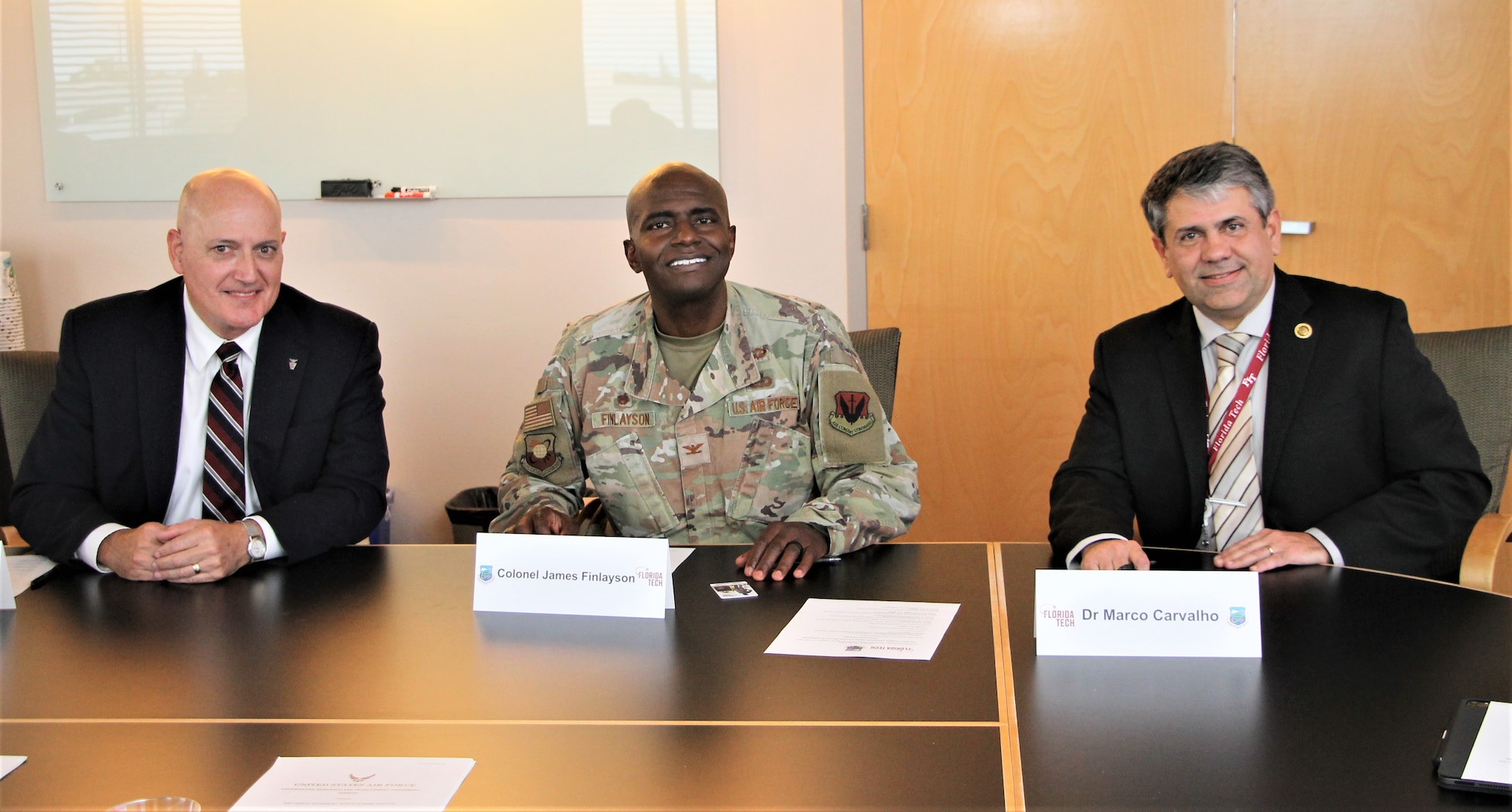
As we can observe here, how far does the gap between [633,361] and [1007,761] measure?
4.85ft

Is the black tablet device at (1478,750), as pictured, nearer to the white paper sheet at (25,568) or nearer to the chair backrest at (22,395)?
the white paper sheet at (25,568)

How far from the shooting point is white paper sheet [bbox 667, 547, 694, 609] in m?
1.64

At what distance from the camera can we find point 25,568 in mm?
2002

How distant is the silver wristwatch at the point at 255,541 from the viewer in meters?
1.98

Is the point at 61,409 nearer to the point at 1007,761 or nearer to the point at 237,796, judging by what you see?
the point at 237,796

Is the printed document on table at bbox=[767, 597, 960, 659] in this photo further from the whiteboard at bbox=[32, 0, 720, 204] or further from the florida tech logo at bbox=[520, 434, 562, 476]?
the whiteboard at bbox=[32, 0, 720, 204]

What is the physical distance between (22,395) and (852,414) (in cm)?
188

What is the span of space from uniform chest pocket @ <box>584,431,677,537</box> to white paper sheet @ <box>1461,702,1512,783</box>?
5.03 ft

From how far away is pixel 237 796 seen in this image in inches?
42.7

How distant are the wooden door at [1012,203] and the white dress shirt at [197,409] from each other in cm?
220

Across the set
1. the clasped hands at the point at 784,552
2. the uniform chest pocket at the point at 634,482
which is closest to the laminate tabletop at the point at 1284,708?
the clasped hands at the point at 784,552

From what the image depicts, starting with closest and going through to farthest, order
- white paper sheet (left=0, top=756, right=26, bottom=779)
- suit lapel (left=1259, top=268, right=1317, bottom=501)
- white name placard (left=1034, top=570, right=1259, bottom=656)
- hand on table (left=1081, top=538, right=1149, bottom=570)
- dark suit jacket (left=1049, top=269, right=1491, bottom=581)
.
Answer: white paper sheet (left=0, top=756, right=26, bottom=779) → white name placard (left=1034, top=570, right=1259, bottom=656) → hand on table (left=1081, top=538, right=1149, bottom=570) → dark suit jacket (left=1049, top=269, right=1491, bottom=581) → suit lapel (left=1259, top=268, right=1317, bottom=501)

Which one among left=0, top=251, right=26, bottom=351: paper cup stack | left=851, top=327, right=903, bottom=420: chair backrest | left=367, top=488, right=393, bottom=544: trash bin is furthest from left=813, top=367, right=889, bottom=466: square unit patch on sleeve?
left=0, top=251, right=26, bottom=351: paper cup stack

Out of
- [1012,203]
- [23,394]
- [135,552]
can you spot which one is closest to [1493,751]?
[135,552]
